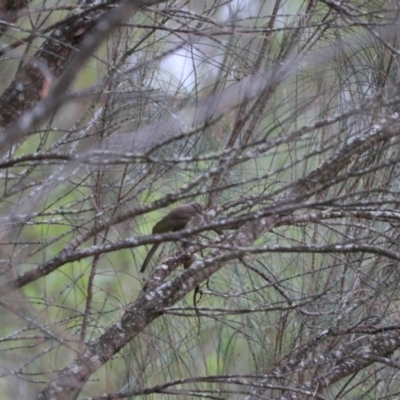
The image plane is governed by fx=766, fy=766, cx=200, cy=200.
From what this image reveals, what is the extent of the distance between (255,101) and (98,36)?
2.20m

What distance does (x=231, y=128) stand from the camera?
3.50 metres

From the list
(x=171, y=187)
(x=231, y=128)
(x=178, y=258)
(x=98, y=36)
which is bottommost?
(x=178, y=258)

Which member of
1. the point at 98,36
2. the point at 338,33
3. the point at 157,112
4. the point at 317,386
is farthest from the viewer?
the point at 338,33

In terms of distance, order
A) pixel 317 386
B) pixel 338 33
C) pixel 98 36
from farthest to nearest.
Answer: pixel 338 33, pixel 317 386, pixel 98 36

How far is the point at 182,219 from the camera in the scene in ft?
10.6

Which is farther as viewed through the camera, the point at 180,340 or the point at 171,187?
the point at 171,187

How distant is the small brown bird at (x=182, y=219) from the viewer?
3217 millimetres

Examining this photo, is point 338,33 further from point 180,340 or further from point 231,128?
point 180,340

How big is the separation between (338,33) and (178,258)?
120 cm

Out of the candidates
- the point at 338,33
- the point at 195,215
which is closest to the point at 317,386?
the point at 195,215

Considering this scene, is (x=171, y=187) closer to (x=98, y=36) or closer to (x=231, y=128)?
(x=231, y=128)

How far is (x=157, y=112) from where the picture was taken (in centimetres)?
303

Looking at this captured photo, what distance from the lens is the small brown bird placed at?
322 centimetres

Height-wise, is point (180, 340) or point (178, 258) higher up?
point (178, 258)
